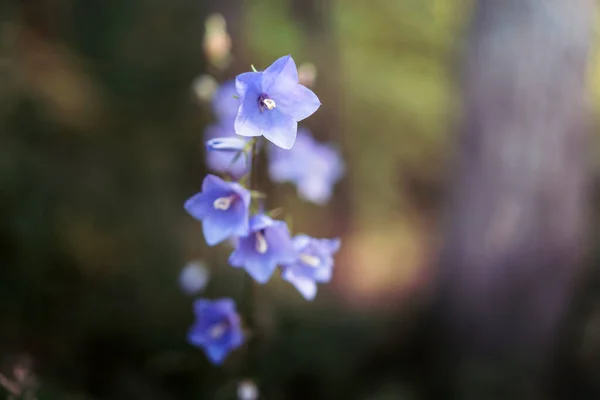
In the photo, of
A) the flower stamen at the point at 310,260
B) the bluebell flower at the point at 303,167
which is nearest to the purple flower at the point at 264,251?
the flower stamen at the point at 310,260

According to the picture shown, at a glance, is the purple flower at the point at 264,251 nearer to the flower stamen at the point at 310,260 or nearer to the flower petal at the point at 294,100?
the flower stamen at the point at 310,260

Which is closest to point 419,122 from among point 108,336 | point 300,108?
point 108,336

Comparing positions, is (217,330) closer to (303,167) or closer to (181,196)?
(303,167)

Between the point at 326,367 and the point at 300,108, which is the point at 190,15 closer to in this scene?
the point at 326,367

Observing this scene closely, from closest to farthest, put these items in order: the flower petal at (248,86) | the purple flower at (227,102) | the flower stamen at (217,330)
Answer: the flower petal at (248,86) < the flower stamen at (217,330) < the purple flower at (227,102)

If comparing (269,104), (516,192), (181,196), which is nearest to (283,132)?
(269,104)

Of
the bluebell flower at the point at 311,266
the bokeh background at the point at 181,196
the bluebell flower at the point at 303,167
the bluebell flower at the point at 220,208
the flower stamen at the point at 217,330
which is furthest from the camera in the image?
the bokeh background at the point at 181,196
